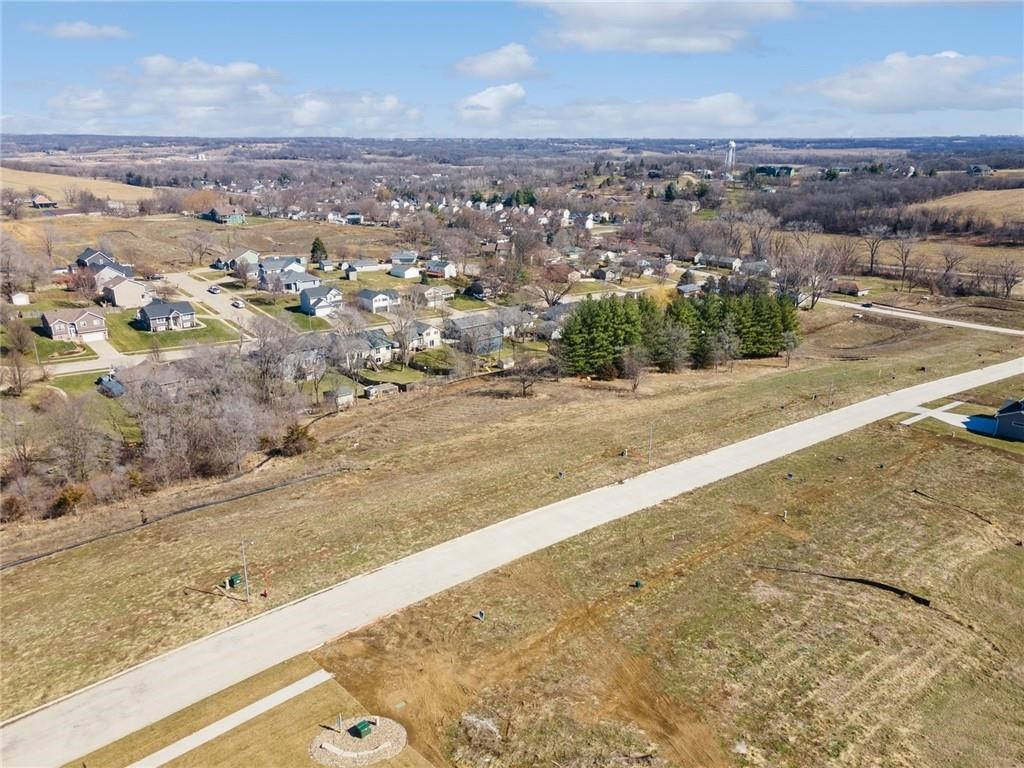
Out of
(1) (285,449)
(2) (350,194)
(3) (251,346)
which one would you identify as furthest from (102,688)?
(2) (350,194)

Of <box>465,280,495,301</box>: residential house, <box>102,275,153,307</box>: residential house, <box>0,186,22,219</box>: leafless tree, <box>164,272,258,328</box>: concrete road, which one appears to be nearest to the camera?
<box>164,272,258,328</box>: concrete road

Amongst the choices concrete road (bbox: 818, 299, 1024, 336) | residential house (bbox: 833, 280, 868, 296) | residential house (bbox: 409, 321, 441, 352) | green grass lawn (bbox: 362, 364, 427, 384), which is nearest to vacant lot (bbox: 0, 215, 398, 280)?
residential house (bbox: 409, 321, 441, 352)

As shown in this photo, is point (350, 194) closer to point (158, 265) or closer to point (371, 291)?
point (158, 265)

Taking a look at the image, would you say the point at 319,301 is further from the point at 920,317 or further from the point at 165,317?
the point at 920,317

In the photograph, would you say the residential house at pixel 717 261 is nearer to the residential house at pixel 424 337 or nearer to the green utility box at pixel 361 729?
the residential house at pixel 424 337

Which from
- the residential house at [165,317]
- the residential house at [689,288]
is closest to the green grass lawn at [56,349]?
the residential house at [165,317]

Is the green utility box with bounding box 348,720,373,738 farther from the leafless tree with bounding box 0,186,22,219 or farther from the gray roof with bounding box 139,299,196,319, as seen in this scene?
the leafless tree with bounding box 0,186,22,219
